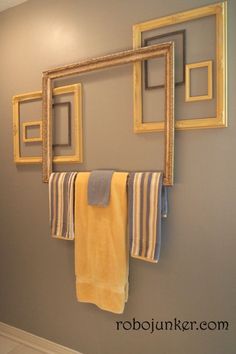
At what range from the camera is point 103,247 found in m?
1.32

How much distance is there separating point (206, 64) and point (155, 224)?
0.77 m

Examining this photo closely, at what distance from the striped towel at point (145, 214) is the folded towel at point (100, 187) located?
0.12 m

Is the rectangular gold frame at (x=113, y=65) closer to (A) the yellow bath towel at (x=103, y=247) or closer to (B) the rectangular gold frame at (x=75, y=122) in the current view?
(B) the rectangular gold frame at (x=75, y=122)

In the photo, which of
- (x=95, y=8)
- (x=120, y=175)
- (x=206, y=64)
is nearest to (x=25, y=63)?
(x=95, y=8)

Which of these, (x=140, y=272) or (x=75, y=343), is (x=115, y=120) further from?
(x=75, y=343)

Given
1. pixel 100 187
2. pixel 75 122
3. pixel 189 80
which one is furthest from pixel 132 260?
pixel 189 80

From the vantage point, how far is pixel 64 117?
4.93 feet

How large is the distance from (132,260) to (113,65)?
1048mm

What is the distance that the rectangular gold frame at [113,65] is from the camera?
Result: 1.17m

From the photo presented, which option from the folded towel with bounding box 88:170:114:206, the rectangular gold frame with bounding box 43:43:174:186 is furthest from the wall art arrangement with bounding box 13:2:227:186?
the folded towel with bounding box 88:170:114:206

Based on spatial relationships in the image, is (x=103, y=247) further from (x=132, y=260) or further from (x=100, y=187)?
(x=100, y=187)

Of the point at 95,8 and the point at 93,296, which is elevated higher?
the point at 95,8

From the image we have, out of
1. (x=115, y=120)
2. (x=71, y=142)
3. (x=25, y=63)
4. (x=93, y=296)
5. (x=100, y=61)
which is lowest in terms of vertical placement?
(x=93, y=296)

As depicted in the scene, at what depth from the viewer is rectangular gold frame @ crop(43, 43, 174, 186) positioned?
3.84ft
